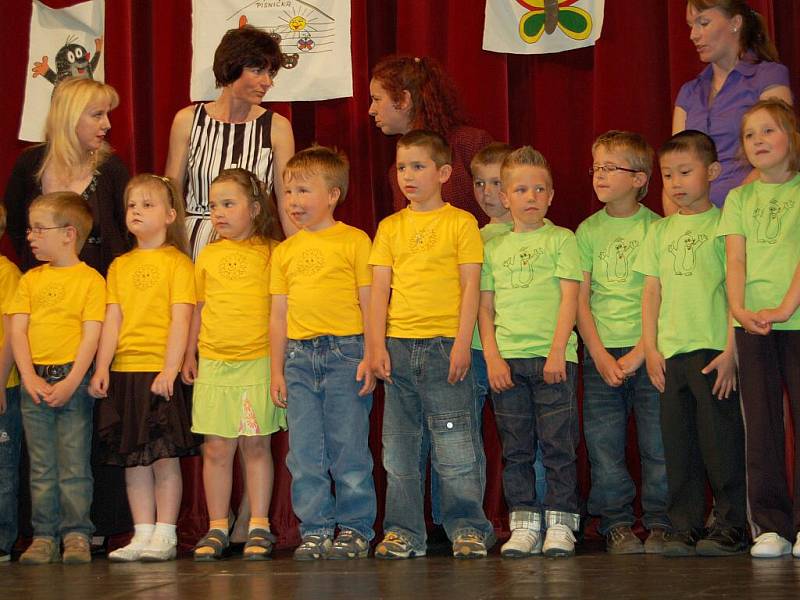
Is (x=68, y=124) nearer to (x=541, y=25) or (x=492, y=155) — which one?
(x=492, y=155)

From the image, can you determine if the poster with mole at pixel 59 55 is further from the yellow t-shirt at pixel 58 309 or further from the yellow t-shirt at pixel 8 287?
the yellow t-shirt at pixel 58 309

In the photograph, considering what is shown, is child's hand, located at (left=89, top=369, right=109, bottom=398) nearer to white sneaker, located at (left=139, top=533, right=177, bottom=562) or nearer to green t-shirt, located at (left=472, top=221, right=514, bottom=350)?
white sneaker, located at (left=139, top=533, right=177, bottom=562)

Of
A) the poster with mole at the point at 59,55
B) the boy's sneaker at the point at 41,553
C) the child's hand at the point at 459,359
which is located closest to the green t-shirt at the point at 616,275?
the child's hand at the point at 459,359

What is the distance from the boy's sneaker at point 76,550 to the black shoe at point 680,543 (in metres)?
2.10

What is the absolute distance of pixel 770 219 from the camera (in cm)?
367

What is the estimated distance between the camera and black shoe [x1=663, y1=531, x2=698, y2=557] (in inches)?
143

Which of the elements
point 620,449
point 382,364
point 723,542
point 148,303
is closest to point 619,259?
point 620,449

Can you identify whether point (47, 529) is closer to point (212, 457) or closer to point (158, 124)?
point (212, 457)

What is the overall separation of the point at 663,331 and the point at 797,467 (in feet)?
2.06

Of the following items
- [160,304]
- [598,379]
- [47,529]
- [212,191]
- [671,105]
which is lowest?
[47,529]

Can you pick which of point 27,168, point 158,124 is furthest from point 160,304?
point 158,124

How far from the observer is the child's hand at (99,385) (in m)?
4.16

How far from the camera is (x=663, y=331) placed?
3.83 metres

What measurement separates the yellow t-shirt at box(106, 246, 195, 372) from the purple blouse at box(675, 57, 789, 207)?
80.8 inches
